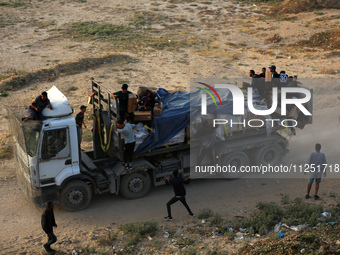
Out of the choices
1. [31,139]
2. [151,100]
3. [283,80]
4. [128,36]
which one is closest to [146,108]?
[151,100]

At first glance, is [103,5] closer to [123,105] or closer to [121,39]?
[121,39]

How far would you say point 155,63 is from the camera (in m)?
24.8

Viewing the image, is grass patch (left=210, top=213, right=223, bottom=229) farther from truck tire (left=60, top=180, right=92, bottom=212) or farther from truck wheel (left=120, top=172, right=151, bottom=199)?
truck tire (left=60, top=180, right=92, bottom=212)

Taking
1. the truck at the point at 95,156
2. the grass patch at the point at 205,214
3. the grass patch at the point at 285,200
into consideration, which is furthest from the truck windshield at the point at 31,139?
the grass patch at the point at 285,200

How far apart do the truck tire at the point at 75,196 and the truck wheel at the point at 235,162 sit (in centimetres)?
416

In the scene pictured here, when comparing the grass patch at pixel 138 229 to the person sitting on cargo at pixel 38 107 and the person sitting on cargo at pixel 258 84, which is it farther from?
the person sitting on cargo at pixel 258 84

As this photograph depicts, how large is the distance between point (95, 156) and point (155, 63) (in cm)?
1299

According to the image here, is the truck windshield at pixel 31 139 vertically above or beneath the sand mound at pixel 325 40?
beneath

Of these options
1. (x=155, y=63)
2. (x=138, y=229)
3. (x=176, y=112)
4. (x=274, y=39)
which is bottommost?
(x=138, y=229)

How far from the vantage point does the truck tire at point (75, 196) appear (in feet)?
37.3

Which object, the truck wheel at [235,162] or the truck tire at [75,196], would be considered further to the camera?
the truck wheel at [235,162]

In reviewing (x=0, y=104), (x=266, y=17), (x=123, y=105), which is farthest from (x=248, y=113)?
(x=266, y=17)

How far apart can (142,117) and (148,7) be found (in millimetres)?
26664

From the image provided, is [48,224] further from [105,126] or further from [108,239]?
[105,126]
